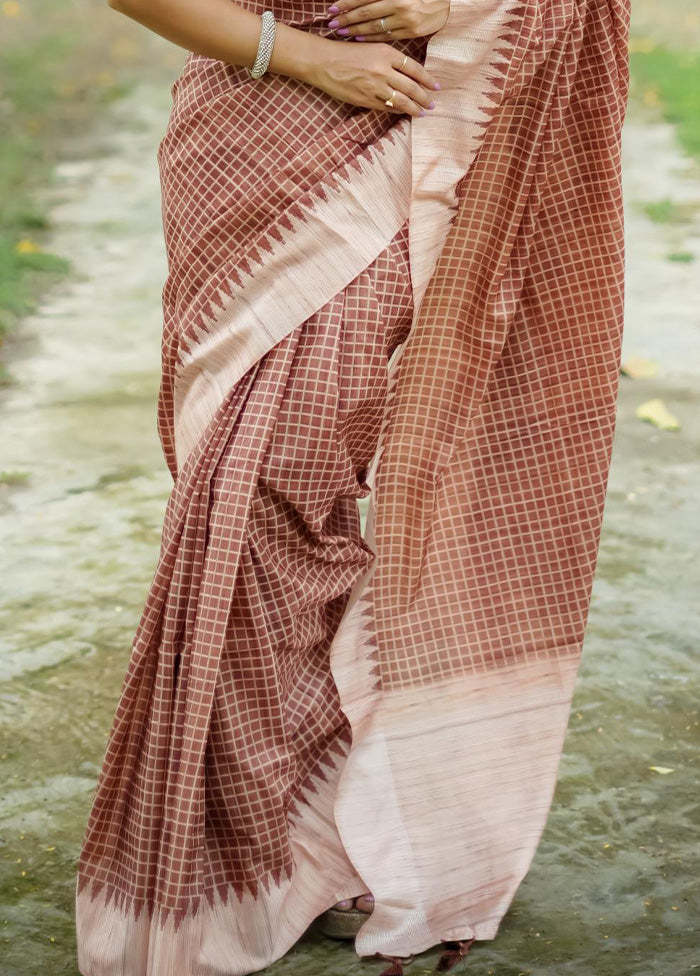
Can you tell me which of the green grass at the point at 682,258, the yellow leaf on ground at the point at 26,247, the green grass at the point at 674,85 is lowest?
the yellow leaf on ground at the point at 26,247

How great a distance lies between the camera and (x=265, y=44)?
2049 millimetres

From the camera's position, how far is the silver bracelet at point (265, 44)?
6.72 feet

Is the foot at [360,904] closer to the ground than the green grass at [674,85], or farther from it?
closer to the ground


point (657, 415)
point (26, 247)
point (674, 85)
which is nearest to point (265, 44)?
point (657, 415)

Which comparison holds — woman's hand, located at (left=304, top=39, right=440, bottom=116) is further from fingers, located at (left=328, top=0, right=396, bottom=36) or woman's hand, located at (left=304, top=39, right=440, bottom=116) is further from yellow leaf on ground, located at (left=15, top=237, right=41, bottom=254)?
yellow leaf on ground, located at (left=15, top=237, right=41, bottom=254)

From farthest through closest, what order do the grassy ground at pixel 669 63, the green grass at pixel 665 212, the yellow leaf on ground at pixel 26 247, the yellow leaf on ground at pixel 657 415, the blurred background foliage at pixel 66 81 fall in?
1. the grassy ground at pixel 669 63
2. the green grass at pixel 665 212
3. the blurred background foliage at pixel 66 81
4. the yellow leaf on ground at pixel 26 247
5. the yellow leaf on ground at pixel 657 415

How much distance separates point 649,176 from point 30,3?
7.80 meters

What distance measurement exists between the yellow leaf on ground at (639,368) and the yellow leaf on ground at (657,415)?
27 cm

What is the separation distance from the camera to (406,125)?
2.15 m

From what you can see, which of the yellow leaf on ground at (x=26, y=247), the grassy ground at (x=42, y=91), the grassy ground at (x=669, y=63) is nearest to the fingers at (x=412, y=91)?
the grassy ground at (x=42, y=91)

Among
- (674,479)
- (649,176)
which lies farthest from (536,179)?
(649,176)

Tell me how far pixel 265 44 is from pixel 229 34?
55 millimetres

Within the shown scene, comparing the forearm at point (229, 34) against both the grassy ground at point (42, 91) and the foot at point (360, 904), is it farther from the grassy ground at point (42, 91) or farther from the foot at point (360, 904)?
the grassy ground at point (42, 91)

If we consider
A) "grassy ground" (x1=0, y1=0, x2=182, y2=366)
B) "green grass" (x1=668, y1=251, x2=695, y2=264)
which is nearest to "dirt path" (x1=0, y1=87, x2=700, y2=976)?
"green grass" (x1=668, y1=251, x2=695, y2=264)
